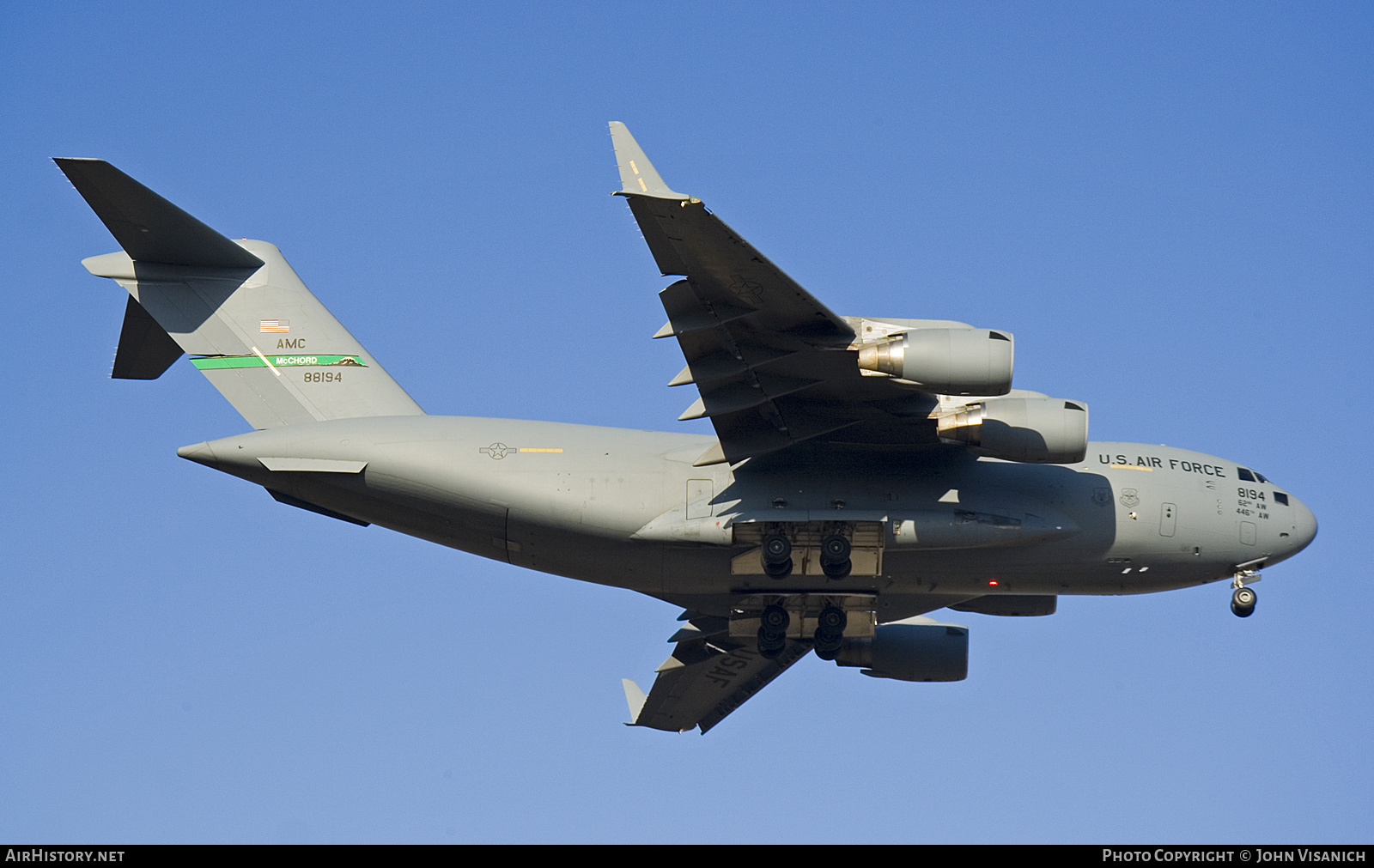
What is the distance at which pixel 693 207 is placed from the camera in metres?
11.2

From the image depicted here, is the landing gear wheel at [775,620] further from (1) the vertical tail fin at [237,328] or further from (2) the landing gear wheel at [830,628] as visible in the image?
(1) the vertical tail fin at [237,328]

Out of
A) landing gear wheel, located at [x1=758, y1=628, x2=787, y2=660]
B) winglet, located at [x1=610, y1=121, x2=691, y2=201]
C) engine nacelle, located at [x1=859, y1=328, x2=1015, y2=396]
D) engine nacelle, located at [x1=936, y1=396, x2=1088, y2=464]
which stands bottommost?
landing gear wheel, located at [x1=758, y1=628, x2=787, y2=660]

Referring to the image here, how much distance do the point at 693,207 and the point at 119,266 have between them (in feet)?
22.5

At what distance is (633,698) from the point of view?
57.7ft

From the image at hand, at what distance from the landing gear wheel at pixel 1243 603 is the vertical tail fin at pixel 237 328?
7913 mm

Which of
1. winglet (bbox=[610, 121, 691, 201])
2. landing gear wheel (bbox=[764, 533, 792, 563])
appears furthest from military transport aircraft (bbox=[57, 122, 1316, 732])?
winglet (bbox=[610, 121, 691, 201])

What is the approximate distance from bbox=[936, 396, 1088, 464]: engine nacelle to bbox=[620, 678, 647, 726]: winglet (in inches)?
230

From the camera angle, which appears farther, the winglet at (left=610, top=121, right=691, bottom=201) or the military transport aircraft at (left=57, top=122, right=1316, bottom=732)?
the military transport aircraft at (left=57, top=122, right=1316, bottom=732)

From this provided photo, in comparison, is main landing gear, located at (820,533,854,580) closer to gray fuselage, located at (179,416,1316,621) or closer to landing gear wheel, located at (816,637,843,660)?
gray fuselage, located at (179,416,1316,621)

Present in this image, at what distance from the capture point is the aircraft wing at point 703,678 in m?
16.5

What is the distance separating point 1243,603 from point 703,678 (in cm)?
574

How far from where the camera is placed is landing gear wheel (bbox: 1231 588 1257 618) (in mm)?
14352

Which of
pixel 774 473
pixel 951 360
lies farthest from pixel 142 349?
pixel 951 360
